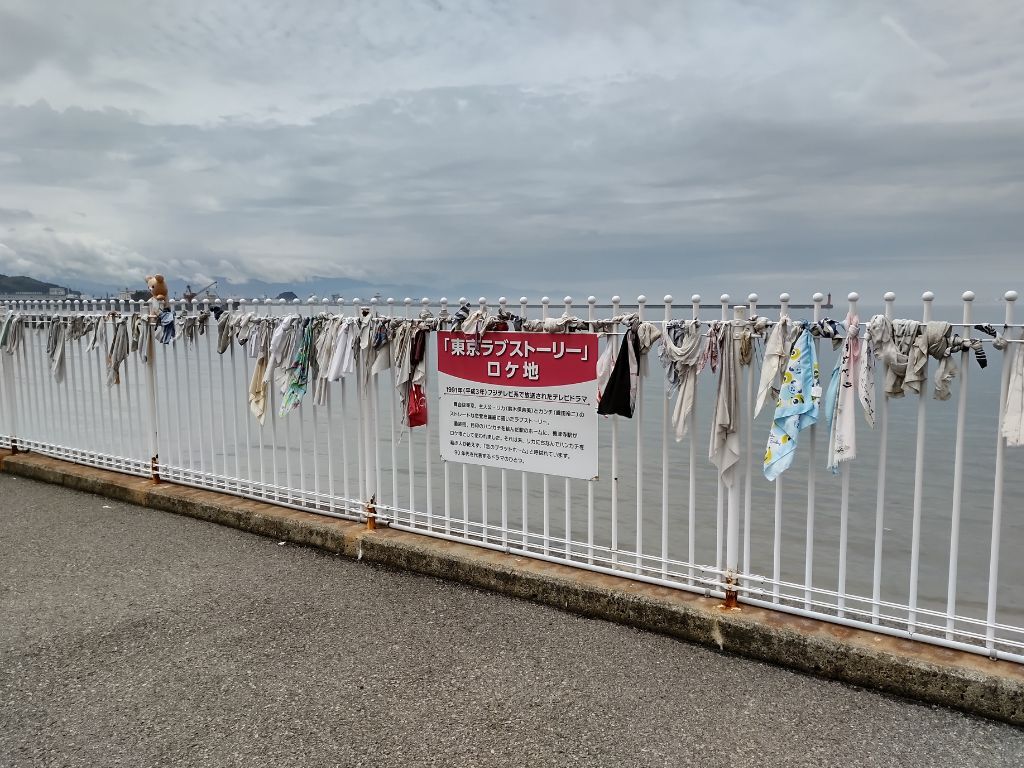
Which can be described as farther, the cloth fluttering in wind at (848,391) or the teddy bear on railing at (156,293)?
the teddy bear on railing at (156,293)

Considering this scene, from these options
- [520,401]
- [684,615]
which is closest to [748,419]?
[684,615]

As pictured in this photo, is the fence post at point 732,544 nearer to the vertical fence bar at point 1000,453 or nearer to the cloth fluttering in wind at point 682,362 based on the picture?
the cloth fluttering in wind at point 682,362

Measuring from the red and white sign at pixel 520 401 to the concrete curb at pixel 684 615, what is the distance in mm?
702

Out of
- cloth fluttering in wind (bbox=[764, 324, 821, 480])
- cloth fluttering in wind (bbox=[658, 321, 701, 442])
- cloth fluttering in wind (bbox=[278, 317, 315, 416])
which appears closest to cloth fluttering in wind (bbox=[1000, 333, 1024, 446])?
cloth fluttering in wind (bbox=[764, 324, 821, 480])

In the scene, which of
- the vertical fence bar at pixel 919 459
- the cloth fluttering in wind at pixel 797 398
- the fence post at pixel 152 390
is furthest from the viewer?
the fence post at pixel 152 390

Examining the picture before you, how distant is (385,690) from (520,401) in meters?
2.06

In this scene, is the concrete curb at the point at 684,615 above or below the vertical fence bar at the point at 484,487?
below

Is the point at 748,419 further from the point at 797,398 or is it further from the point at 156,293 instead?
the point at 156,293

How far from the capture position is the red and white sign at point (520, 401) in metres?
4.85

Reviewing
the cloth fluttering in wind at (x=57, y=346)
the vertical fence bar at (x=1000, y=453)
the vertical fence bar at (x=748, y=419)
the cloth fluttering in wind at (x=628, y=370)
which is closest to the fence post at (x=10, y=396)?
the cloth fluttering in wind at (x=57, y=346)

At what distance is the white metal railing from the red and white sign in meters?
0.17

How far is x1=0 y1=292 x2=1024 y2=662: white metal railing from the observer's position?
4125 mm

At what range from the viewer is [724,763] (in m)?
3.21

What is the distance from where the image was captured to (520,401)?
511 cm
